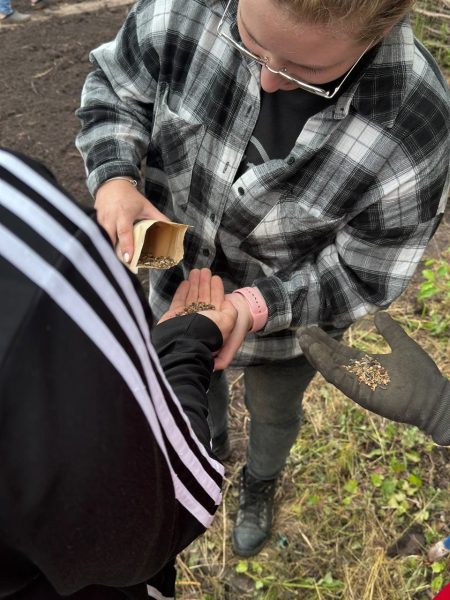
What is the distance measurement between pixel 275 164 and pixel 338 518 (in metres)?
1.54

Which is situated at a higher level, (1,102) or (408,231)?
(408,231)

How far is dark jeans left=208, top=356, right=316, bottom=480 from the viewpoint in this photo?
1.79 meters

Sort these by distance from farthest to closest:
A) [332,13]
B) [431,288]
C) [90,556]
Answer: [431,288] → [332,13] → [90,556]

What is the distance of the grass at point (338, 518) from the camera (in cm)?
216

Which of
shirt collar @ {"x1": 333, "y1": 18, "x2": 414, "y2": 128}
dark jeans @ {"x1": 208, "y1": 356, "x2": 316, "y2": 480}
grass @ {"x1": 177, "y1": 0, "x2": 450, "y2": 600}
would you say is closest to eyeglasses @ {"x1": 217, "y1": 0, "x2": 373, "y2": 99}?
shirt collar @ {"x1": 333, "y1": 18, "x2": 414, "y2": 128}

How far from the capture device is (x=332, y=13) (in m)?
0.99

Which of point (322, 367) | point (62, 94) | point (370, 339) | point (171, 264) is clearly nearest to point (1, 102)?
point (62, 94)

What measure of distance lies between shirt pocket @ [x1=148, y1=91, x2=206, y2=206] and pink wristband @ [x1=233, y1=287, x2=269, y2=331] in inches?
11.4

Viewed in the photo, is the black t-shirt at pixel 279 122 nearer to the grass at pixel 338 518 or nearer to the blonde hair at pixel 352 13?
the blonde hair at pixel 352 13

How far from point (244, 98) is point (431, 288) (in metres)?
1.79

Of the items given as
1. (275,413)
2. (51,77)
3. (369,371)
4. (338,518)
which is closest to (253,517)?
(338,518)

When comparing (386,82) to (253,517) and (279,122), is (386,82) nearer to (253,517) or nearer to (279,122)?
(279,122)

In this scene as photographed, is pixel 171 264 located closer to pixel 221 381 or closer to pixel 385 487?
pixel 221 381

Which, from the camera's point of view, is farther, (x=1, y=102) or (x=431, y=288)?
(x=1, y=102)
